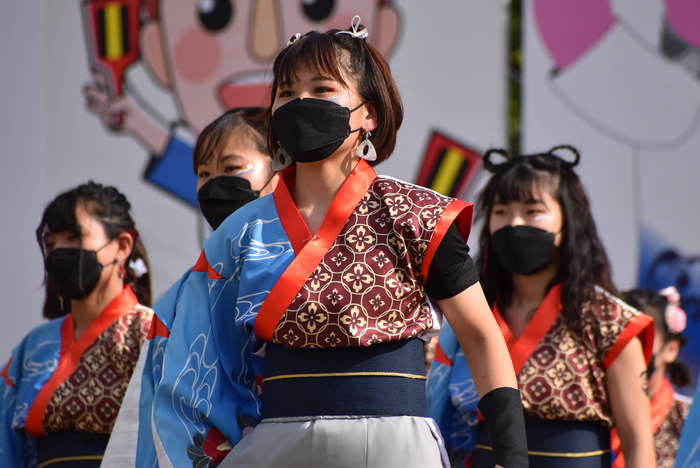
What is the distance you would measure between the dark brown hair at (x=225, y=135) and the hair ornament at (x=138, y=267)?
2.81 feet

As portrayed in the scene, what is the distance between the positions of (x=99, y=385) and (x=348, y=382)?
1.45m

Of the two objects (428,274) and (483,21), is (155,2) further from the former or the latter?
(428,274)

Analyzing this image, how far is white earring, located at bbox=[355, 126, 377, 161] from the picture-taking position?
168 centimetres

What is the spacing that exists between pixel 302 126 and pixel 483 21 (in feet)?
7.92

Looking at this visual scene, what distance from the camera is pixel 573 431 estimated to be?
2406mm

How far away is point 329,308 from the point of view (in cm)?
151

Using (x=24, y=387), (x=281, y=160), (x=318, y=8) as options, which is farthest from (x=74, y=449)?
(x=318, y=8)

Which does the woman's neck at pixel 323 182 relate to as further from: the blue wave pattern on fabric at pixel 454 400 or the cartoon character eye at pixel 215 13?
the cartoon character eye at pixel 215 13

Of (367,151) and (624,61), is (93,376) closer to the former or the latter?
(367,151)

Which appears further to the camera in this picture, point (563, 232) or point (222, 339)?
point (563, 232)

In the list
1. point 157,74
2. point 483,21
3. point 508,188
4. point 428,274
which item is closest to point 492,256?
point 508,188

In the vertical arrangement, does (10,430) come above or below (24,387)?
below

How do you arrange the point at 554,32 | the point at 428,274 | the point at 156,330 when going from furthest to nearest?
1. the point at 554,32
2. the point at 156,330
3. the point at 428,274

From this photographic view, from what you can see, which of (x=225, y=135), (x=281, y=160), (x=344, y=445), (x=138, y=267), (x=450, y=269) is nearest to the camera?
(x=344, y=445)
